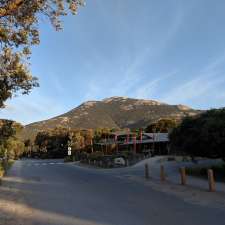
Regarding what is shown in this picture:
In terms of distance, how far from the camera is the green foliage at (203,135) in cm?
2432

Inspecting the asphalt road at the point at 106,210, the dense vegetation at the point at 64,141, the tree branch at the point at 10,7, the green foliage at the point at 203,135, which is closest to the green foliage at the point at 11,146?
the green foliage at the point at 203,135

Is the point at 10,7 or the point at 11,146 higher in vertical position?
the point at 10,7

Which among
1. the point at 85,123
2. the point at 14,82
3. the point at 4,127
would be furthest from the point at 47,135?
the point at 14,82

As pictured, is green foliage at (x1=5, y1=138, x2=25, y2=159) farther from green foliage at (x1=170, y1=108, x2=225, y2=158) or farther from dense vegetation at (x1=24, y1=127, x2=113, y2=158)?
dense vegetation at (x1=24, y1=127, x2=113, y2=158)

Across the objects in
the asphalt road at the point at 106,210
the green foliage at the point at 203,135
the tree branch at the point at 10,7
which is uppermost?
the tree branch at the point at 10,7

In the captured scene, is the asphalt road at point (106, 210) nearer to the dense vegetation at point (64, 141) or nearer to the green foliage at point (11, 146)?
the green foliage at point (11, 146)

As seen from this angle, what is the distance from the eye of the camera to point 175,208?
12.5 m

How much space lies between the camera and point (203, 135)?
81.0 feet

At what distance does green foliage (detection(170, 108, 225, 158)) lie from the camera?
79.8ft

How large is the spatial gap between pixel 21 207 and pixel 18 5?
6483 millimetres

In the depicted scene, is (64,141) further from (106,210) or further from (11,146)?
(106,210)

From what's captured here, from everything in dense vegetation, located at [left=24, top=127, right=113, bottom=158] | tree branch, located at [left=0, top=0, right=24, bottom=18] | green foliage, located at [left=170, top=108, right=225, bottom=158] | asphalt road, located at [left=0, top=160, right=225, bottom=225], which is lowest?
asphalt road, located at [left=0, top=160, right=225, bottom=225]

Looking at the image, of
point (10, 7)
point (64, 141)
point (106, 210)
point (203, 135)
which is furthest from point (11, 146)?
point (64, 141)

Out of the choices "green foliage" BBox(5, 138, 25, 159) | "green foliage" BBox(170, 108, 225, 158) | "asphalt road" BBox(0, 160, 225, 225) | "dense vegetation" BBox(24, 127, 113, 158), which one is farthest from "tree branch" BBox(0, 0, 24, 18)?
"dense vegetation" BBox(24, 127, 113, 158)
